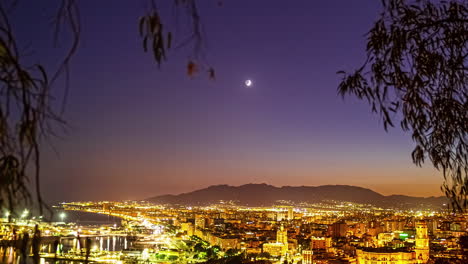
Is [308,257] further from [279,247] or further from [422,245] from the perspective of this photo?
[422,245]

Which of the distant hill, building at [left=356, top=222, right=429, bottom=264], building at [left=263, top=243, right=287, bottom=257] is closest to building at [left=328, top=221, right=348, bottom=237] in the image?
building at [left=263, top=243, right=287, bottom=257]

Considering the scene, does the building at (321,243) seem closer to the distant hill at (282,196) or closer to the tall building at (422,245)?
the tall building at (422,245)

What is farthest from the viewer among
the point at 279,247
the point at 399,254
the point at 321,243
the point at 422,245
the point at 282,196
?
the point at 282,196

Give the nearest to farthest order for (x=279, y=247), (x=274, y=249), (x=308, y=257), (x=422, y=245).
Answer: (x=422, y=245) < (x=308, y=257) < (x=274, y=249) < (x=279, y=247)

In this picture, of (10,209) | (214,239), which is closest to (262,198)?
(214,239)

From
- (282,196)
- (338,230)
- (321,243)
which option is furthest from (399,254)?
(282,196)

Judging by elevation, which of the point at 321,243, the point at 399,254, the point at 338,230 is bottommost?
the point at 338,230

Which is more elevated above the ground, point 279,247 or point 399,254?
point 399,254

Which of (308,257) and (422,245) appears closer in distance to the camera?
(422,245)

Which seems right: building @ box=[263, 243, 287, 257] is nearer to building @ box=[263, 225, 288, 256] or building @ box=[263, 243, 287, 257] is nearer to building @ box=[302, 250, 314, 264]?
building @ box=[263, 225, 288, 256]

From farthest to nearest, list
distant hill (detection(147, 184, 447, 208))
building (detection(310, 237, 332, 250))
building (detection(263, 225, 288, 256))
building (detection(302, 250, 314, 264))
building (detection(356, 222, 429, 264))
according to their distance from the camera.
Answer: distant hill (detection(147, 184, 447, 208)) < building (detection(263, 225, 288, 256)) < building (detection(310, 237, 332, 250)) < building (detection(302, 250, 314, 264)) < building (detection(356, 222, 429, 264))
